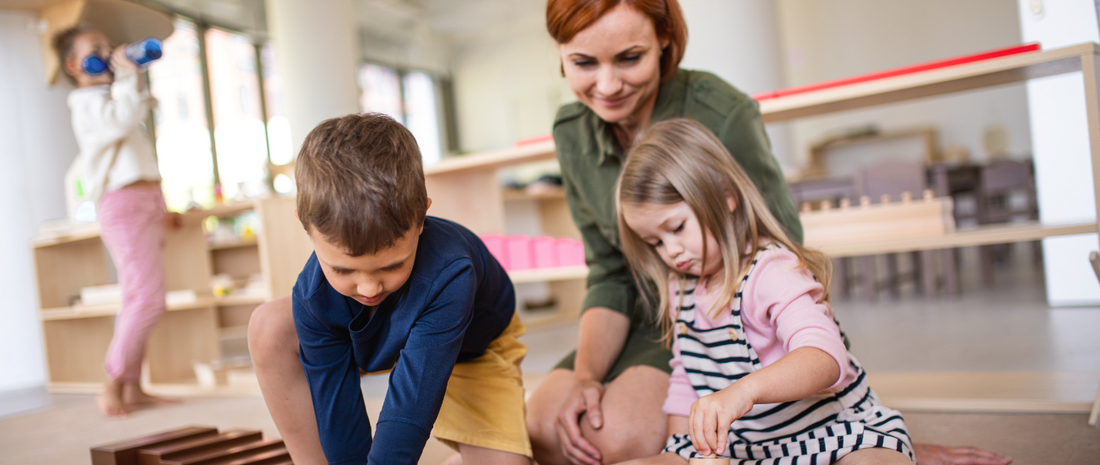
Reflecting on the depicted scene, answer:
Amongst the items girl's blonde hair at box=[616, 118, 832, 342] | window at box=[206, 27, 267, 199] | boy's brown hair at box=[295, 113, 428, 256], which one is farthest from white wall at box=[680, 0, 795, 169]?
window at box=[206, 27, 267, 199]

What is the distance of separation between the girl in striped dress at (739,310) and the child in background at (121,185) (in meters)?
2.09

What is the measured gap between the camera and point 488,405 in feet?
3.84

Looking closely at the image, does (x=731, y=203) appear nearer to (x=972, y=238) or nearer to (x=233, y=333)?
(x=972, y=238)

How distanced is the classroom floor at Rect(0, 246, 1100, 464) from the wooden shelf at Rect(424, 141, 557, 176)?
709 mm

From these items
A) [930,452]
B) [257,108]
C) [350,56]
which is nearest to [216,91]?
[257,108]

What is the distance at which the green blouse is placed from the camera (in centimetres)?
128

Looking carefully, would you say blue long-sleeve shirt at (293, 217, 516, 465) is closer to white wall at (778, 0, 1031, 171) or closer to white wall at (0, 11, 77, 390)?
white wall at (0, 11, 77, 390)

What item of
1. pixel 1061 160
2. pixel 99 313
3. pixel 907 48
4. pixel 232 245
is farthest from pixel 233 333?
pixel 907 48

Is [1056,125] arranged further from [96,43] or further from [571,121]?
[96,43]

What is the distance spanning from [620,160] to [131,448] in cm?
111

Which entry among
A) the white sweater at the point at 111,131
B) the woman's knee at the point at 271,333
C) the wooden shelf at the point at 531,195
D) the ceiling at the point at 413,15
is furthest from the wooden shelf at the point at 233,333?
the woman's knee at the point at 271,333

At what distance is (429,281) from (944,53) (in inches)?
343

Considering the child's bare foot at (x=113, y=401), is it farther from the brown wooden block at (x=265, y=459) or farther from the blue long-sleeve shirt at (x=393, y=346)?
the blue long-sleeve shirt at (x=393, y=346)

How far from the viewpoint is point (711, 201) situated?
1104 millimetres
